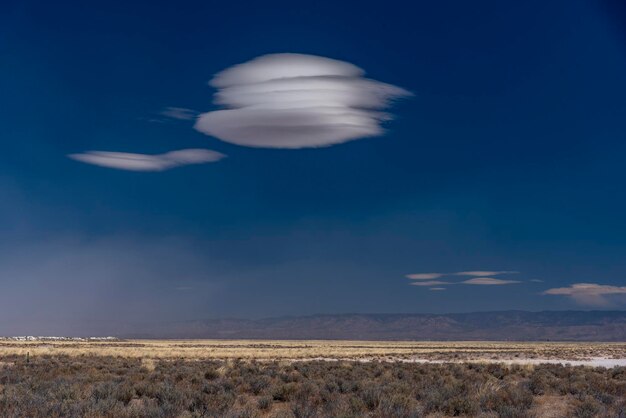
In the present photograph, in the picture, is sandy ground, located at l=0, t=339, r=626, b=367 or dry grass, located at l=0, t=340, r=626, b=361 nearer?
sandy ground, located at l=0, t=339, r=626, b=367

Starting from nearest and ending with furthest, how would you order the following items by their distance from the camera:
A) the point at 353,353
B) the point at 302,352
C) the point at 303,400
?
the point at 303,400, the point at 353,353, the point at 302,352

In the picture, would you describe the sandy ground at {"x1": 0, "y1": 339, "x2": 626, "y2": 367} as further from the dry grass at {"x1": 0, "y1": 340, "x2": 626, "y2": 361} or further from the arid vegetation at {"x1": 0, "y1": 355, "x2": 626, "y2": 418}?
the arid vegetation at {"x1": 0, "y1": 355, "x2": 626, "y2": 418}

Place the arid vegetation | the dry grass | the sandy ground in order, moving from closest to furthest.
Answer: the arid vegetation
the sandy ground
the dry grass

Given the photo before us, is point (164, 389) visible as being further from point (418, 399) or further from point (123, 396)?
point (418, 399)

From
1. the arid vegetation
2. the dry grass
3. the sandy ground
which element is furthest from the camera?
the dry grass

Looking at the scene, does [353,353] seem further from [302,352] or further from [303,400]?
[303,400]

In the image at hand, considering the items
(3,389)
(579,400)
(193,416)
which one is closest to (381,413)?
(193,416)

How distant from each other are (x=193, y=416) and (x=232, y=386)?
8661 mm

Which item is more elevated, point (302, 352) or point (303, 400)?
point (303, 400)

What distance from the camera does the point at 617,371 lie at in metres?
34.8

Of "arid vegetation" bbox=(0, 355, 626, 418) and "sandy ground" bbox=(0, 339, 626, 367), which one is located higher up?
"arid vegetation" bbox=(0, 355, 626, 418)

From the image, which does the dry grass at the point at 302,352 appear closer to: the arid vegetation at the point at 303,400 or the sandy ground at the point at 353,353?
the sandy ground at the point at 353,353

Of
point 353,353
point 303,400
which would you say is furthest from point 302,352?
point 303,400

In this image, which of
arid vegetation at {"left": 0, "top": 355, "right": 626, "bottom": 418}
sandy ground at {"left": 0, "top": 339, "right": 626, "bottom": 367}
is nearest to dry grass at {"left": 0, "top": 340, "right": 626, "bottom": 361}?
sandy ground at {"left": 0, "top": 339, "right": 626, "bottom": 367}
